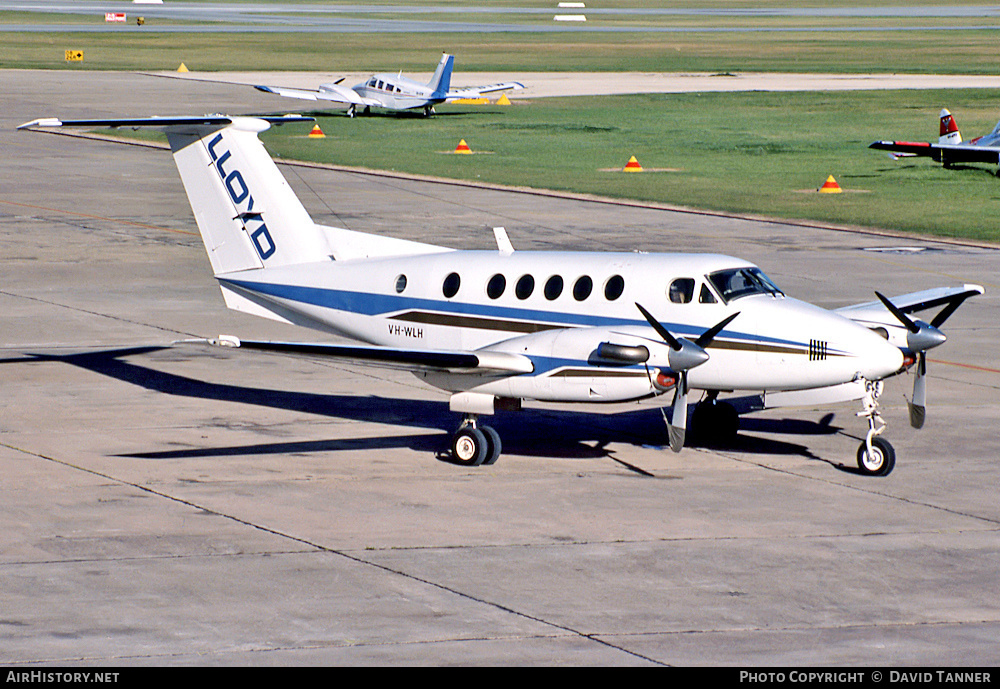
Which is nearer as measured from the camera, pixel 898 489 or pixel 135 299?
pixel 898 489

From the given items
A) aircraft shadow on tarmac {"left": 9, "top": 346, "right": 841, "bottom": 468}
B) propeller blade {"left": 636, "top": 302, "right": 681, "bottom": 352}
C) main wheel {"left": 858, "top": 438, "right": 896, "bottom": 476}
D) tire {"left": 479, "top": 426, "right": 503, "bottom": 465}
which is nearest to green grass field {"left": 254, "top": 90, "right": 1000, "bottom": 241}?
aircraft shadow on tarmac {"left": 9, "top": 346, "right": 841, "bottom": 468}

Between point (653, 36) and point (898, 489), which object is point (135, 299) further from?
point (653, 36)

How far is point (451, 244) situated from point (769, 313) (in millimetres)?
21014

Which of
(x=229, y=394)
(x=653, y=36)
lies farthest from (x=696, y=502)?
(x=653, y=36)

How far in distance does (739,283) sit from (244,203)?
26.0 feet

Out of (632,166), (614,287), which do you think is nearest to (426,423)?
(614,287)

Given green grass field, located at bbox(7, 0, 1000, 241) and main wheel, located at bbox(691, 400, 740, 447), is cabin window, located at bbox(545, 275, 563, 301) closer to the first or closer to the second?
main wheel, located at bbox(691, 400, 740, 447)

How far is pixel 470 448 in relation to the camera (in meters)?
19.0

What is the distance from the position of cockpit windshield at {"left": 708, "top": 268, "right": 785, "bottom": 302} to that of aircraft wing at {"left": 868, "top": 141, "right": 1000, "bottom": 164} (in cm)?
3524

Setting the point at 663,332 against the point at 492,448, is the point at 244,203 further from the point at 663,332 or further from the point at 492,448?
the point at 663,332

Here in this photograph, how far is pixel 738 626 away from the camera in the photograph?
1321cm

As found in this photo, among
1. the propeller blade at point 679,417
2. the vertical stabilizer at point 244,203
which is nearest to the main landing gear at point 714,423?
the propeller blade at point 679,417

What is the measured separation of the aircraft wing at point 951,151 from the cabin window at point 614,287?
35.8 m

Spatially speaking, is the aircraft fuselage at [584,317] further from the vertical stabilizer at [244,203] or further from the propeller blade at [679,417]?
the vertical stabilizer at [244,203]
